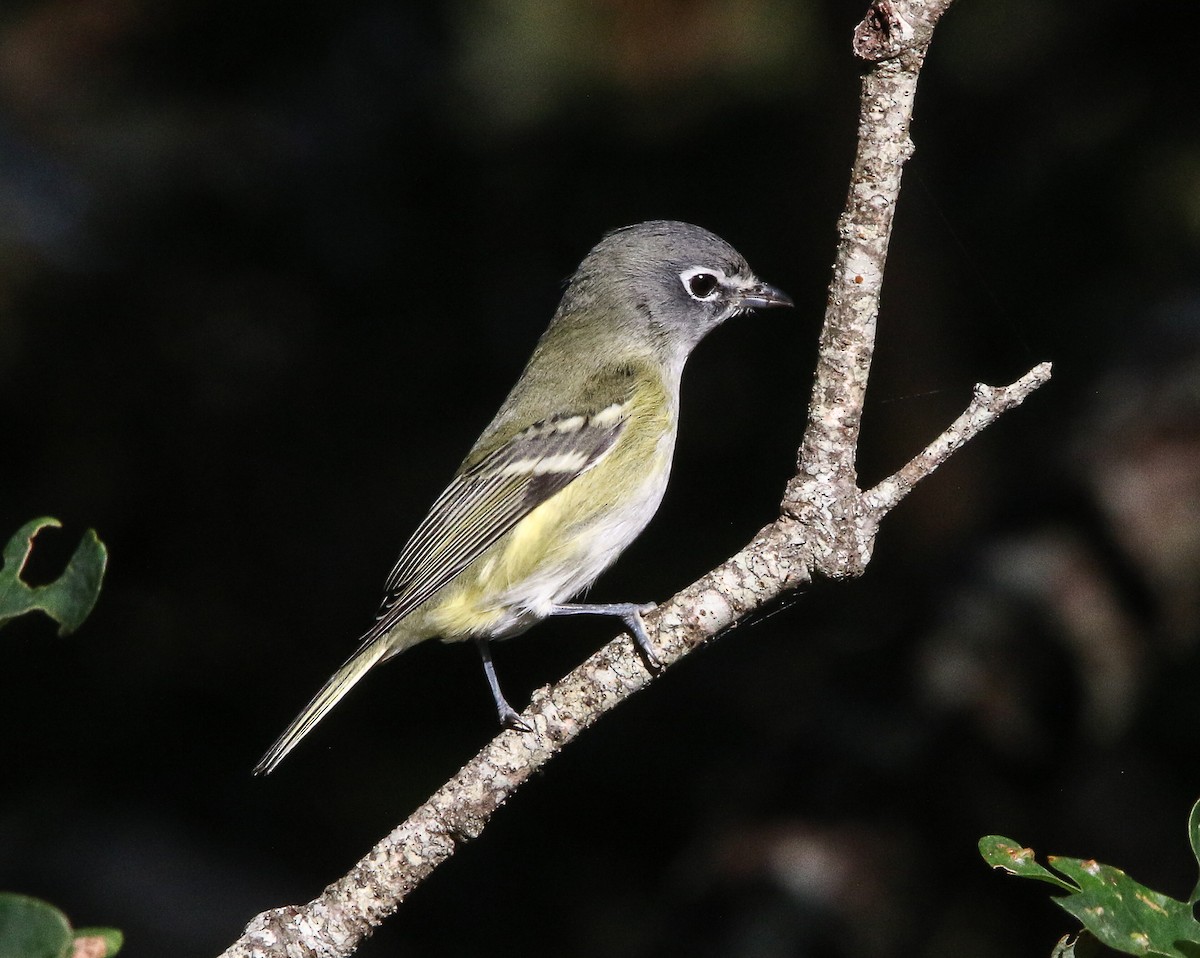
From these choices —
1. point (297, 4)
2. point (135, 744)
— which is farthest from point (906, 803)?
point (297, 4)

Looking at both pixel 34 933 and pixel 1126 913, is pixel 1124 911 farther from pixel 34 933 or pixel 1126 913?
pixel 34 933

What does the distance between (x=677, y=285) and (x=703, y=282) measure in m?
0.08

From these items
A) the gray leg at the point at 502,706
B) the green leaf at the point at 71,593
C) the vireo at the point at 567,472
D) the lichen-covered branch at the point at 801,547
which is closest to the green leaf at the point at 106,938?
the green leaf at the point at 71,593

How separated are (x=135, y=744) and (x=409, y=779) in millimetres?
994

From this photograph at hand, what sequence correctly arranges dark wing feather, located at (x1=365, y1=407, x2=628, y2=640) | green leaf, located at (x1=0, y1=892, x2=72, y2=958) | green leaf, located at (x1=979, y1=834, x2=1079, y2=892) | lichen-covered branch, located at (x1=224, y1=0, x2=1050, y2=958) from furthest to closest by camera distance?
dark wing feather, located at (x1=365, y1=407, x2=628, y2=640) → lichen-covered branch, located at (x1=224, y1=0, x2=1050, y2=958) → green leaf, located at (x1=979, y1=834, x2=1079, y2=892) → green leaf, located at (x1=0, y1=892, x2=72, y2=958)

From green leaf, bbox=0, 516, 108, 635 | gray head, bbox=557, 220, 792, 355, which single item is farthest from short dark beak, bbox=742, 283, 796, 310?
green leaf, bbox=0, 516, 108, 635

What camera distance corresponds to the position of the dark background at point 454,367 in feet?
14.6

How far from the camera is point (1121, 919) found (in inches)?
63.7

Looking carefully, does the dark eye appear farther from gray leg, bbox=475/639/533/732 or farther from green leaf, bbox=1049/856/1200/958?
green leaf, bbox=1049/856/1200/958

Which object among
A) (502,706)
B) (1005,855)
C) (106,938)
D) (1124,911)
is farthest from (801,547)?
(106,938)

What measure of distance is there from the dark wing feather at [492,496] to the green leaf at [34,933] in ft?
6.12

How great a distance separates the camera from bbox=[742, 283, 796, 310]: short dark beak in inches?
154

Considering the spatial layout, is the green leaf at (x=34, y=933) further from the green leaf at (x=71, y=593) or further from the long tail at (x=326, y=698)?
the long tail at (x=326, y=698)

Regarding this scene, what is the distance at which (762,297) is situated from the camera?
3.94 m
